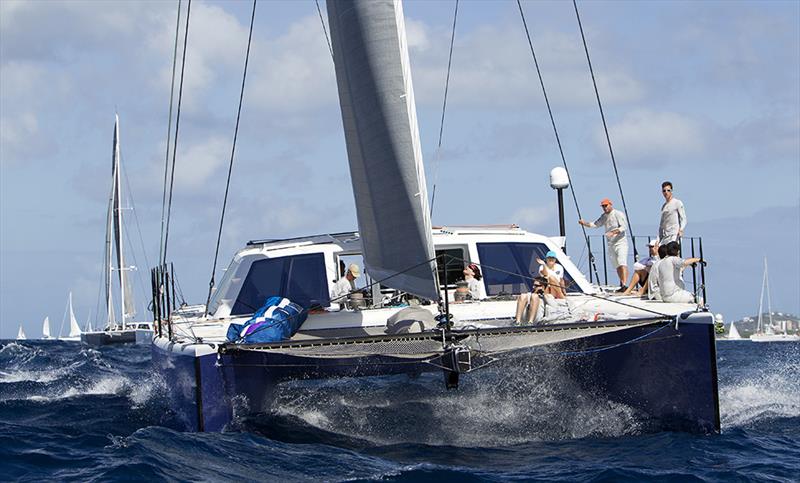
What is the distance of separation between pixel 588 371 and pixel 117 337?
37865 mm

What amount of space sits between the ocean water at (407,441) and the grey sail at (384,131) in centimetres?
111

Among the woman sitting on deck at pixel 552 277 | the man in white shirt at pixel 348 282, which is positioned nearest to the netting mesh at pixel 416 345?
the woman sitting on deck at pixel 552 277

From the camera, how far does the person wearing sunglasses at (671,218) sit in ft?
38.3

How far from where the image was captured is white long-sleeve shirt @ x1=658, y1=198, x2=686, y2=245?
38.3ft

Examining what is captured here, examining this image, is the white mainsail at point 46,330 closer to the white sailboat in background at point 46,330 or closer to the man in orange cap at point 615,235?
the white sailboat in background at point 46,330

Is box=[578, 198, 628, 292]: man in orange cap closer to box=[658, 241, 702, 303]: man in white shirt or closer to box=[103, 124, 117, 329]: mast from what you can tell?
box=[658, 241, 702, 303]: man in white shirt

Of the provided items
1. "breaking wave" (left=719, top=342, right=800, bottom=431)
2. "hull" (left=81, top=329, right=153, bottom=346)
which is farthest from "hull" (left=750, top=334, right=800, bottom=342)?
"breaking wave" (left=719, top=342, right=800, bottom=431)

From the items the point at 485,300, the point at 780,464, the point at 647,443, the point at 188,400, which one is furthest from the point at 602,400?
the point at 188,400

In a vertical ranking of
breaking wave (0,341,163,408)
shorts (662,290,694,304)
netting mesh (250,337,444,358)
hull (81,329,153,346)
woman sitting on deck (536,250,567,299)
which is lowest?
hull (81,329,153,346)

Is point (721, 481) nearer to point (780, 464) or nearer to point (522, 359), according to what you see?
point (780, 464)

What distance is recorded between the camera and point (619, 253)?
13.4 metres

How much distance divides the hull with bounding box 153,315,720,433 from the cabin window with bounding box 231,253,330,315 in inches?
101

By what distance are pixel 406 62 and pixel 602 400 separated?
3.18m

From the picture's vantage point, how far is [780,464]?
27.2ft
